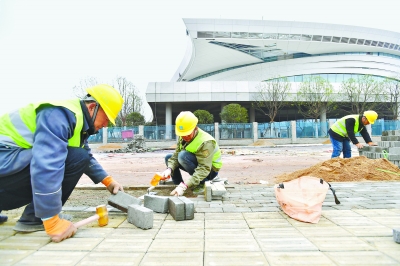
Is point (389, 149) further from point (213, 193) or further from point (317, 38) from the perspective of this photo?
point (317, 38)

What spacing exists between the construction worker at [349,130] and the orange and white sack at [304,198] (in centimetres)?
443

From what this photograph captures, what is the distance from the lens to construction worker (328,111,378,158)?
655cm

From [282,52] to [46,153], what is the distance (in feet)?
135

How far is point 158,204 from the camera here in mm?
2924

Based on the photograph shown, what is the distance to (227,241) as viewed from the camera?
2.08 m

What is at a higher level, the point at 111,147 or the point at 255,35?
the point at 255,35

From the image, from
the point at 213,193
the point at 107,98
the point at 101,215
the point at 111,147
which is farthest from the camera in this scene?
the point at 111,147

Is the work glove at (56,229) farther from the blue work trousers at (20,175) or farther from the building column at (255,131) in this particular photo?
the building column at (255,131)

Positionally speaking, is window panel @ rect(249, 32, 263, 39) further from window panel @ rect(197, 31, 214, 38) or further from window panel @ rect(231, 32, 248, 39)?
window panel @ rect(197, 31, 214, 38)

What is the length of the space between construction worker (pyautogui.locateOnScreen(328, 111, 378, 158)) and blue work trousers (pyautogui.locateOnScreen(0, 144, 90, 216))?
6.31 metres

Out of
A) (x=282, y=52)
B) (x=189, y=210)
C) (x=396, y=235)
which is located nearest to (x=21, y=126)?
(x=189, y=210)

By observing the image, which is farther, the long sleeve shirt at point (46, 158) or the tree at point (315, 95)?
the tree at point (315, 95)

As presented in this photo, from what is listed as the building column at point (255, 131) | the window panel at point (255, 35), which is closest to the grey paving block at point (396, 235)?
the building column at point (255, 131)

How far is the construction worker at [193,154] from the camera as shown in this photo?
355cm
